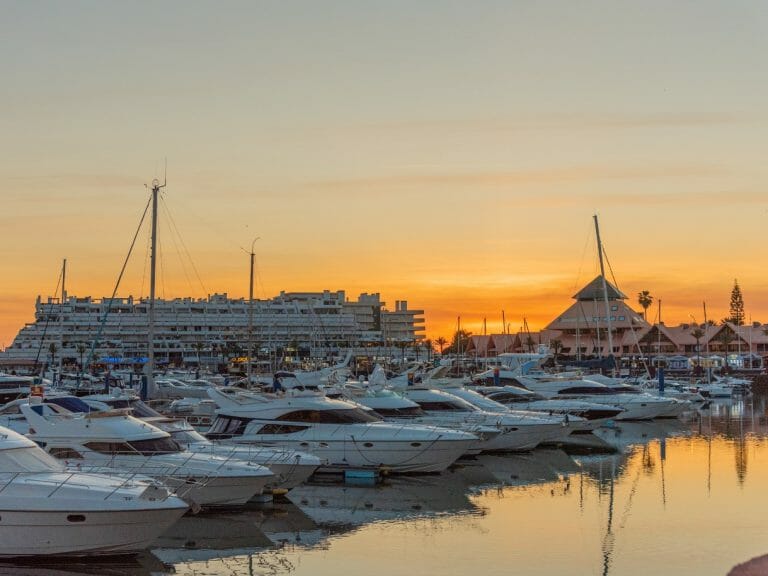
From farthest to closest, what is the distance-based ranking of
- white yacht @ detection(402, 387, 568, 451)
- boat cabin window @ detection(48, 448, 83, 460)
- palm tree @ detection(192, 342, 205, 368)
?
1. palm tree @ detection(192, 342, 205, 368)
2. white yacht @ detection(402, 387, 568, 451)
3. boat cabin window @ detection(48, 448, 83, 460)

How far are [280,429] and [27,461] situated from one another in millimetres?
11838

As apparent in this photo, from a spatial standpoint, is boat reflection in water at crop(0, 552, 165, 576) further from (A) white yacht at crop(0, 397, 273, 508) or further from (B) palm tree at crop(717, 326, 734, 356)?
(B) palm tree at crop(717, 326, 734, 356)

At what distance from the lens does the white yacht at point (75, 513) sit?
20.6m

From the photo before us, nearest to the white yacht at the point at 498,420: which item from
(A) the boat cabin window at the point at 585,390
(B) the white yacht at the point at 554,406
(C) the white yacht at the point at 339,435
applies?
(B) the white yacht at the point at 554,406

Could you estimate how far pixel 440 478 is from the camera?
33906 mm

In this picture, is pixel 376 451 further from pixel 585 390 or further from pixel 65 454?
pixel 585 390

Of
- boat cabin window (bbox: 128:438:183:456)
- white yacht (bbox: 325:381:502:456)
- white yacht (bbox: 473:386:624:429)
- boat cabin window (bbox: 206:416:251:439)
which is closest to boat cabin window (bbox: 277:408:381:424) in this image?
boat cabin window (bbox: 206:416:251:439)

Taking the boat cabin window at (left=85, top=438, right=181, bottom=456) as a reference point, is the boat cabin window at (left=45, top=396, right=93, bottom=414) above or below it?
above

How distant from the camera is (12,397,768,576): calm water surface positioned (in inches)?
890

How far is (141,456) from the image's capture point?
87.5 ft

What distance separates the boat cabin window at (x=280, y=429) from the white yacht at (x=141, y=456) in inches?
203

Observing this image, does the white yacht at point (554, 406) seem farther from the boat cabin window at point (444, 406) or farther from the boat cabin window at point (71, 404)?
the boat cabin window at point (71, 404)

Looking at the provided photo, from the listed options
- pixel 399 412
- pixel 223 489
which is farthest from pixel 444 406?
pixel 223 489

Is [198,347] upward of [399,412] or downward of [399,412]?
upward
